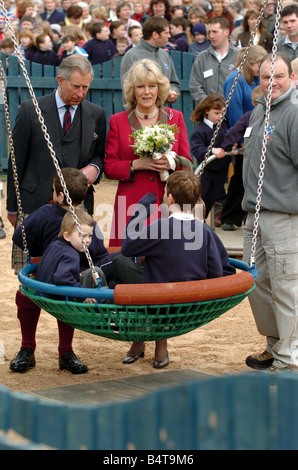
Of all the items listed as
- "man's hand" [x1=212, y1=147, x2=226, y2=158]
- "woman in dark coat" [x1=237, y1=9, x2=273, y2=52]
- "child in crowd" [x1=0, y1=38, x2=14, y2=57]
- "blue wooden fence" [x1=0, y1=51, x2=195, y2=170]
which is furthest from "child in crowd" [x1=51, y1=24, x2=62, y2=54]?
"man's hand" [x1=212, y1=147, x2=226, y2=158]

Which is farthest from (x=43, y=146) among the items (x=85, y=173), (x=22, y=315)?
(x=22, y=315)

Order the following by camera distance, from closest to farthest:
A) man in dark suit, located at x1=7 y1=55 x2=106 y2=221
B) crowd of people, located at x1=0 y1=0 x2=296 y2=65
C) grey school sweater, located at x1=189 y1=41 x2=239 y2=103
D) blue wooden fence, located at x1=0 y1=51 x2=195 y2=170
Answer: man in dark suit, located at x1=7 y1=55 x2=106 y2=221, grey school sweater, located at x1=189 y1=41 x2=239 y2=103, blue wooden fence, located at x1=0 y1=51 x2=195 y2=170, crowd of people, located at x1=0 y1=0 x2=296 y2=65

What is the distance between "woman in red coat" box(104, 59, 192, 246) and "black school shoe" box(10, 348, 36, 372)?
1045mm

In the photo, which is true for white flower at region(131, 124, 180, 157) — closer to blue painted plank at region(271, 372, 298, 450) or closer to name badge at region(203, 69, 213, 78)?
blue painted plank at region(271, 372, 298, 450)

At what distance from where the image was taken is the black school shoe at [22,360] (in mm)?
5691

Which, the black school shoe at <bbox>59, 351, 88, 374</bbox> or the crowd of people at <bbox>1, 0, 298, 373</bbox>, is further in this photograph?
the black school shoe at <bbox>59, 351, 88, 374</bbox>

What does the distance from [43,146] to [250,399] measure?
130 inches

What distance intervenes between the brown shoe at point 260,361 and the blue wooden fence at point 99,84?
6844 mm

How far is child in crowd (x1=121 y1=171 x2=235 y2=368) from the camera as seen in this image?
463 cm

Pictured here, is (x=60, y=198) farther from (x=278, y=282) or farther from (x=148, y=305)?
(x=278, y=282)

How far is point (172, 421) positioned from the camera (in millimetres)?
2539

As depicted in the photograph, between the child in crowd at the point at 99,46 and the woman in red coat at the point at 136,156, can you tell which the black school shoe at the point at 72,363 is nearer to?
the woman in red coat at the point at 136,156
